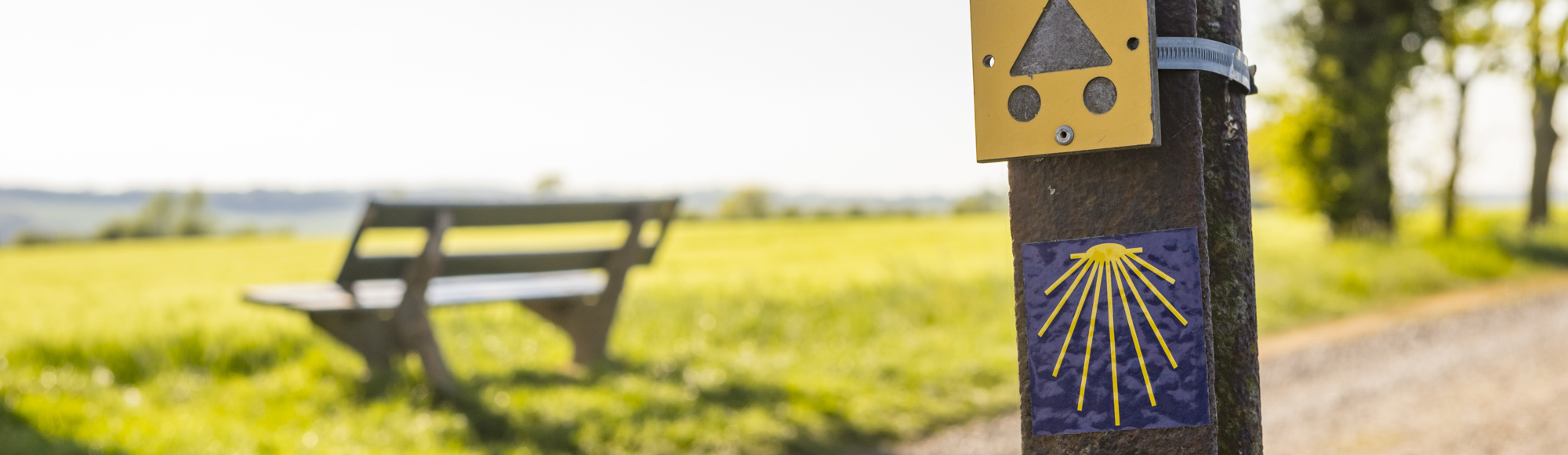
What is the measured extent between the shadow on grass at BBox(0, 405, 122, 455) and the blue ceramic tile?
3.39m

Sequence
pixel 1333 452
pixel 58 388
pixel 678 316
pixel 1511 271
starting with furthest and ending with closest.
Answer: pixel 1511 271, pixel 678 316, pixel 58 388, pixel 1333 452

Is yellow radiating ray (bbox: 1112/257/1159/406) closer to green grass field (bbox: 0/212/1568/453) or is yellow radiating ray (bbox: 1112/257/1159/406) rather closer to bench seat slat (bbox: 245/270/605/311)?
green grass field (bbox: 0/212/1568/453)

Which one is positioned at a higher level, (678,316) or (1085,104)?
(1085,104)

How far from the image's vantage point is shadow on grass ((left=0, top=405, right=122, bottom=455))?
11.0ft

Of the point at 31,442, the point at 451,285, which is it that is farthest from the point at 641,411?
the point at 31,442

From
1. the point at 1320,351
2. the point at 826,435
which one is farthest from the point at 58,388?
the point at 1320,351

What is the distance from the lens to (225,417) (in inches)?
161

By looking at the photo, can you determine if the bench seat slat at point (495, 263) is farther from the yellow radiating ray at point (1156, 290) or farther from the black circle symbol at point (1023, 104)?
the yellow radiating ray at point (1156, 290)

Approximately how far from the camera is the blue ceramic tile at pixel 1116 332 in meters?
1.46

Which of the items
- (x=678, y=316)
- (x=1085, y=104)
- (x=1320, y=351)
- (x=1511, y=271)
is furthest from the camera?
(x=1511, y=271)

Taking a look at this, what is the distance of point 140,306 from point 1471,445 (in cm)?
789

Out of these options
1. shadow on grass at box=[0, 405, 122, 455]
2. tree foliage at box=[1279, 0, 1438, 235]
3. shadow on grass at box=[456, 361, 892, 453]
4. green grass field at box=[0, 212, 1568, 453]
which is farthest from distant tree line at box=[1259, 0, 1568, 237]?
shadow on grass at box=[0, 405, 122, 455]

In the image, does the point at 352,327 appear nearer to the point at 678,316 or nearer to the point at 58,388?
the point at 58,388

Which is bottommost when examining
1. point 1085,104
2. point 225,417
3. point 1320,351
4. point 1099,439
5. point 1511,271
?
point 1511,271
